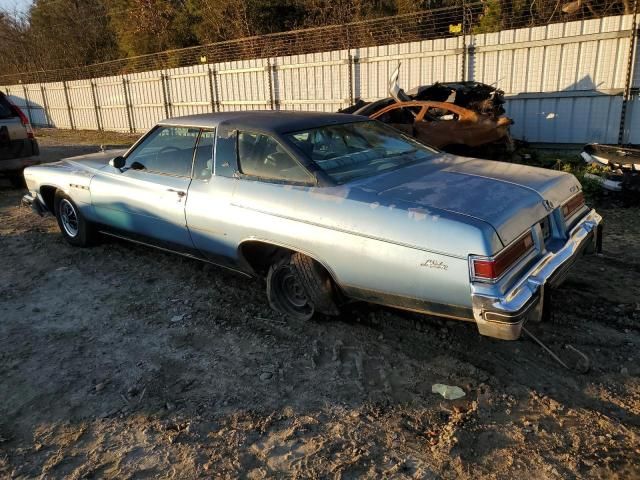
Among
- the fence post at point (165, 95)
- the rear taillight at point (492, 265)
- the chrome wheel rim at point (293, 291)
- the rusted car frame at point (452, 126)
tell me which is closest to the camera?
the rear taillight at point (492, 265)

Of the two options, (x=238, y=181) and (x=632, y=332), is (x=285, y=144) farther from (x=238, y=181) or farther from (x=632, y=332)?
(x=632, y=332)

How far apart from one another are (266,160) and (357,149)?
705 mm

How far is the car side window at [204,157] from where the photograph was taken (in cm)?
416

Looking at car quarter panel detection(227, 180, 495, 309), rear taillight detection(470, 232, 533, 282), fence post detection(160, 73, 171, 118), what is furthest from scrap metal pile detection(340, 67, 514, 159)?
fence post detection(160, 73, 171, 118)

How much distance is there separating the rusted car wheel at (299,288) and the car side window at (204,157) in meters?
0.96

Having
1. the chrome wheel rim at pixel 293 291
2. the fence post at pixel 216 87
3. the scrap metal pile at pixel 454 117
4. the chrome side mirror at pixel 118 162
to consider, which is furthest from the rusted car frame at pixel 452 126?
the fence post at pixel 216 87

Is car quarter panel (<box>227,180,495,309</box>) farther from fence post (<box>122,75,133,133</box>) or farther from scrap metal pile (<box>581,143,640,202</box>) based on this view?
fence post (<box>122,75,133,133</box>)

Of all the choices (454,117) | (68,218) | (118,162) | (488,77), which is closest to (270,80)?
(488,77)

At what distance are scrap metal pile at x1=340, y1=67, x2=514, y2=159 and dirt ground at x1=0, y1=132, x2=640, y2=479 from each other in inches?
161

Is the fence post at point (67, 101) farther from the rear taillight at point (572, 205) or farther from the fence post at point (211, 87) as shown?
the rear taillight at point (572, 205)

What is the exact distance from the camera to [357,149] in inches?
157

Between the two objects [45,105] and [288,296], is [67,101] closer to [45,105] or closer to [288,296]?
[45,105]

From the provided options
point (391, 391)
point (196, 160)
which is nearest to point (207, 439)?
point (391, 391)

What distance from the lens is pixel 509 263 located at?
2885 mm
